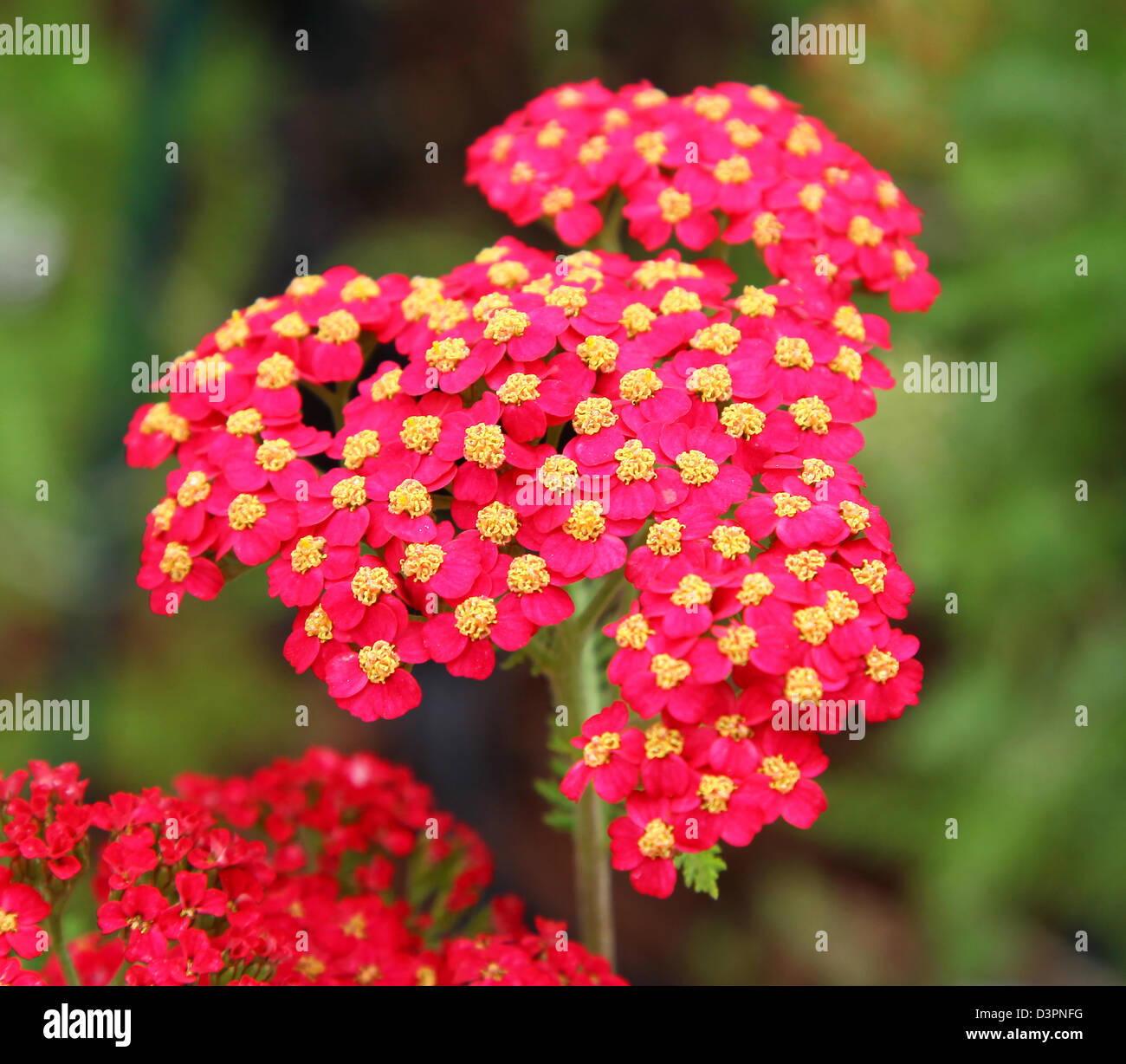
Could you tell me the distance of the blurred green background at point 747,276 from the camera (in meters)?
2.43

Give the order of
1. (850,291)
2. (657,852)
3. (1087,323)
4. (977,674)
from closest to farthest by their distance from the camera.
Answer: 1. (657,852)
2. (850,291)
3. (1087,323)
4. (977,674)

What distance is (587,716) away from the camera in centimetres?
129

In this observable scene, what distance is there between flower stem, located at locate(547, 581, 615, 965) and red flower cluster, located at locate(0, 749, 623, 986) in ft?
0.32

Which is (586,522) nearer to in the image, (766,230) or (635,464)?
(635,464)

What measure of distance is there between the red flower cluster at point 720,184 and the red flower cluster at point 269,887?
29.5 inches

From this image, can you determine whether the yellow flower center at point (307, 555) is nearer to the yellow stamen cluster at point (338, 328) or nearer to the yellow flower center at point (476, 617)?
the yellow flower center at point (476, 617)

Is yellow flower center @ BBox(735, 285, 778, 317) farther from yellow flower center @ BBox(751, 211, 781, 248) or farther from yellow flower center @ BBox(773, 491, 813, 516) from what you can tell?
yellow flower center @ BBox(773, 491, 813, 516)

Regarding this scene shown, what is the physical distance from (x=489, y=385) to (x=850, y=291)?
486 mm

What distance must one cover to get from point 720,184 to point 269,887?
0.95 m

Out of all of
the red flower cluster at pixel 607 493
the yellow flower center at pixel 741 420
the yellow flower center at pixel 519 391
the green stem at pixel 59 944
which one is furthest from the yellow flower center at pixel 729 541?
the green stem at pixel 59 944

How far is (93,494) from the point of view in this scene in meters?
2.47

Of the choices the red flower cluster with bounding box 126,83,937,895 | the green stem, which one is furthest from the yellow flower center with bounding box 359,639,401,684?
the green stem
